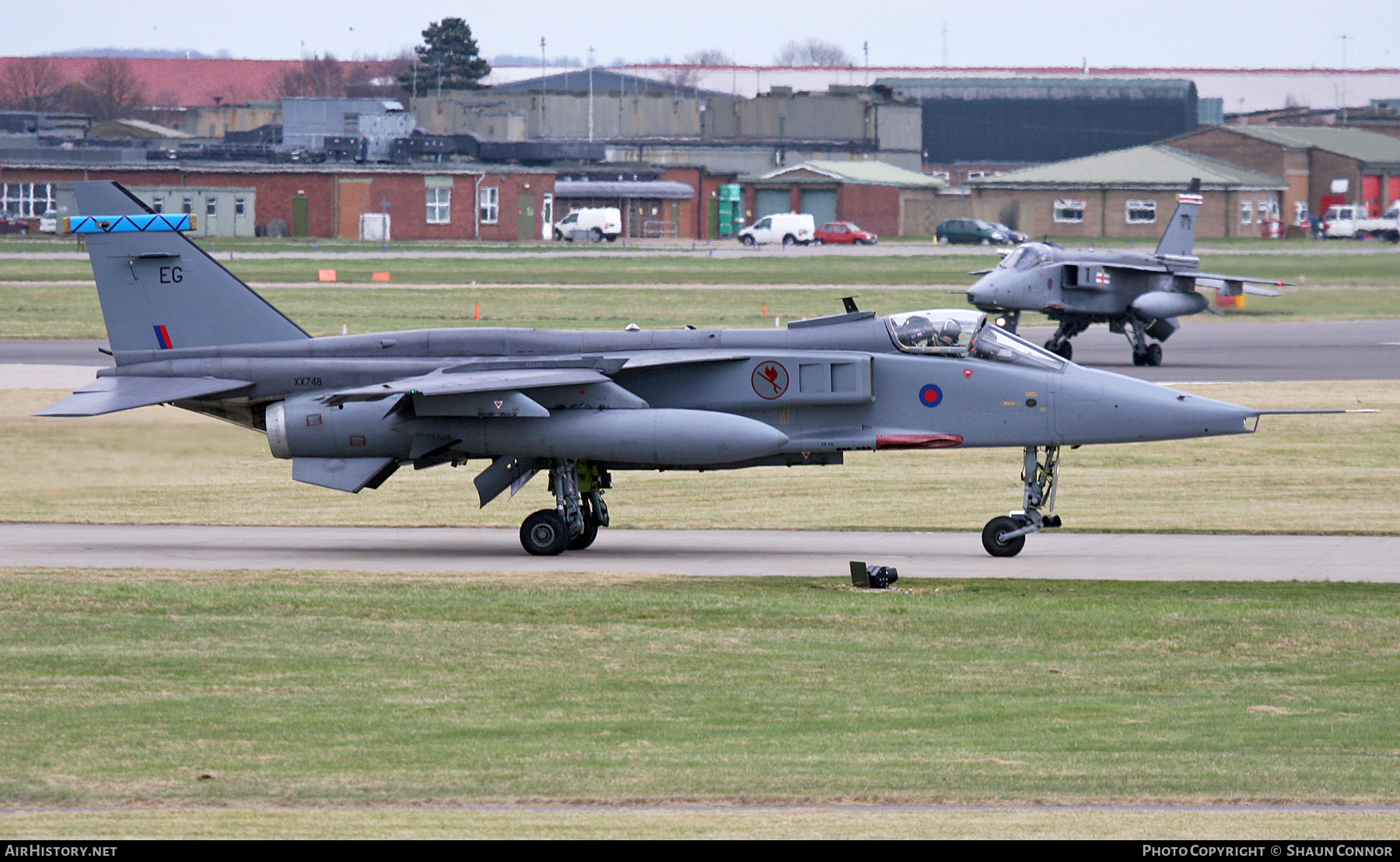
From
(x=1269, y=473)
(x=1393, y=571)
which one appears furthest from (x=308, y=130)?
(x=1393, y=571)

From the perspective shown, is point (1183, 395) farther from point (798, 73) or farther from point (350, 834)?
point (798, 73)

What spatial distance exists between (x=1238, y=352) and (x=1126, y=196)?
5646cm

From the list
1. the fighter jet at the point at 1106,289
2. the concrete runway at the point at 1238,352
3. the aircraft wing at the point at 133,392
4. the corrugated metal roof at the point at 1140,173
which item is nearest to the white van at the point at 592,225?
the corrugated metal roof at the point at 1140,173


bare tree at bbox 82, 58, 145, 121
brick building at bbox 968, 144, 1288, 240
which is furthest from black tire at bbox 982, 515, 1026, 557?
bare tree at bbox 82, 58, 145, 121

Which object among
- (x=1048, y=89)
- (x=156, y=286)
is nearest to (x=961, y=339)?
(x=156, y=286)

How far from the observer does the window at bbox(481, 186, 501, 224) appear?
97.7 m

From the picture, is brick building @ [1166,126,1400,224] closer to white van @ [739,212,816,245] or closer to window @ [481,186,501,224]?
white van @ [739,212,816,245]

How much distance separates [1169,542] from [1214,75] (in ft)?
505

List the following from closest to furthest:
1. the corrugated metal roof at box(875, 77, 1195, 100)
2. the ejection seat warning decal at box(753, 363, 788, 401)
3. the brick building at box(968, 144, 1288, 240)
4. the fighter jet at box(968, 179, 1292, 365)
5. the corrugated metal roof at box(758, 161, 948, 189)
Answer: the ejection seat warning decal at box(753, 363, 788, 401)
the fighter jet at box(968, 179, 1292, 365)
the brick building at box(968, 144, 1288, 240)
the corrugated metal roof at box(758, 161, 948, 189)
the corrugated metal roof at box(875, 77, 1195, 100)

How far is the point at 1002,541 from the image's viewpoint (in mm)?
19375

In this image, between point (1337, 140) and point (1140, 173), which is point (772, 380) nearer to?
point (1140, 173)

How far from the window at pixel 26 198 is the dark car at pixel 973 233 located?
4934 centimetres

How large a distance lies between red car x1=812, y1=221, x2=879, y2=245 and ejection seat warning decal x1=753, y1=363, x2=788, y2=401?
80848 mm

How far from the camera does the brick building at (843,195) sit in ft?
363
